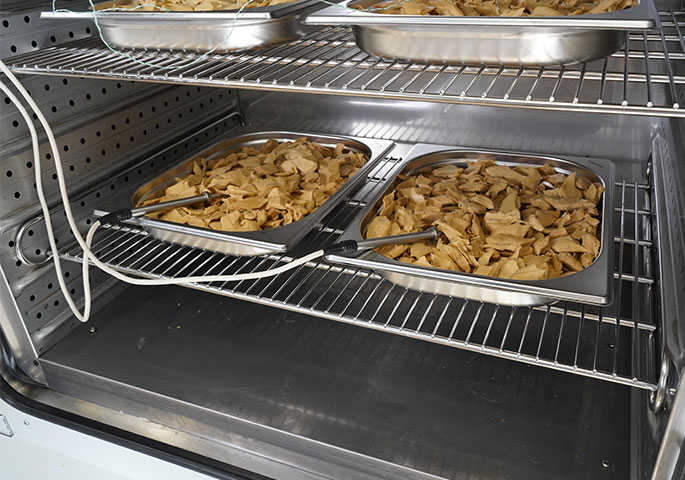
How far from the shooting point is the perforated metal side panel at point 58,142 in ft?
3.46

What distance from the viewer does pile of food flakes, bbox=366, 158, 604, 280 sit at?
0.94 metres

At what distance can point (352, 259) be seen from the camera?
0.94m

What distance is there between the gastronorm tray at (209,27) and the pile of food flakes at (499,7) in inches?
4.6

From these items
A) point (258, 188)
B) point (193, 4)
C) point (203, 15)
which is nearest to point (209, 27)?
point (203, 15)

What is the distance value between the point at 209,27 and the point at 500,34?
0.44 meters

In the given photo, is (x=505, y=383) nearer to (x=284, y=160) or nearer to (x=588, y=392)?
(x=588, y=392)

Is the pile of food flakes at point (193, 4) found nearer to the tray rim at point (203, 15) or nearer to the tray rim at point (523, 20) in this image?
the tray rim at point (203, 15)

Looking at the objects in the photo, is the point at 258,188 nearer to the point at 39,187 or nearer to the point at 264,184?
the point at 264,184

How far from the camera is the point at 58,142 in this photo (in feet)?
3.75

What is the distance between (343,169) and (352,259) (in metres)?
0.41

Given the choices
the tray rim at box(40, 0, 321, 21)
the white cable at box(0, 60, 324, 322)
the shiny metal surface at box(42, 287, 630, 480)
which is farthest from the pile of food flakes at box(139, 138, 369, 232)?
the tray rim at box(40, 0, 321, 21)

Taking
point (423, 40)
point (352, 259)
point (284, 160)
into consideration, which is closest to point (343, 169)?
point (284, 160)

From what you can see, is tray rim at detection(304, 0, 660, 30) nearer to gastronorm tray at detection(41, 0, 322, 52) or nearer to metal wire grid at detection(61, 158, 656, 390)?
gastronorm tray at detection(41, 0, 322, 52)

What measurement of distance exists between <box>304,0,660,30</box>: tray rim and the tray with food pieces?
393 mm
